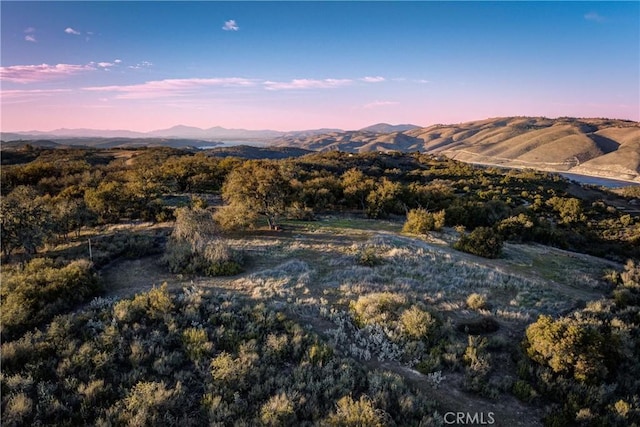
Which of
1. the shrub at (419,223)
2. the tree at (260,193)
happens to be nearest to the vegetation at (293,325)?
the tree at (260,193)

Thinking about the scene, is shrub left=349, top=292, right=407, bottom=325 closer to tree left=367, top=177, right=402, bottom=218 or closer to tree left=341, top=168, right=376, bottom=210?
tree left=367, top=177, right=402, bottom=218

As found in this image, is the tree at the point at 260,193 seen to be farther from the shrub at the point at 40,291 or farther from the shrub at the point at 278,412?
the shrub at the point at 278,412

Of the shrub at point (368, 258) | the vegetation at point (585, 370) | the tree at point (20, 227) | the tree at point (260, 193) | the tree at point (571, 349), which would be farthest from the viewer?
the tree at point (260, 193)

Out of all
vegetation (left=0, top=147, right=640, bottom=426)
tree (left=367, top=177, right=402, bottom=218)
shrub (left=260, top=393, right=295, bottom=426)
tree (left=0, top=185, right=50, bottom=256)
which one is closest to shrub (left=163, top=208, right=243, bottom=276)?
vegetation (left=0, top=147, right=640, bottom=426)

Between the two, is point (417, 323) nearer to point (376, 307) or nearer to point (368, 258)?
point (376, 307)

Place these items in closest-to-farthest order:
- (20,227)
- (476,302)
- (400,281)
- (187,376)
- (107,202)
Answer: (187,376)
(476,302)
(400,281)
(20,227)
(107,202)

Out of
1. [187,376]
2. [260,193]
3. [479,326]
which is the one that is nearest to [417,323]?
[479,326]
